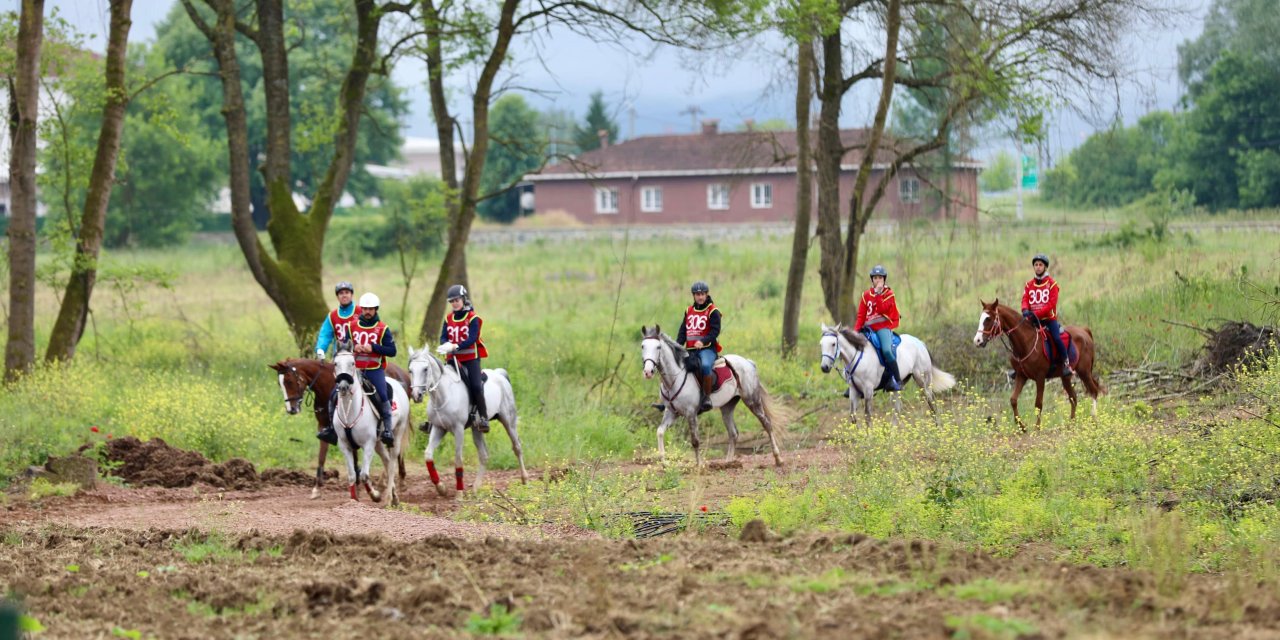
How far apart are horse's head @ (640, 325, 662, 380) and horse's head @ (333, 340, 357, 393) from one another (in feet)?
12.0

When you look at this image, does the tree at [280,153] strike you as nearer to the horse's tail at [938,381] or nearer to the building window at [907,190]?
the building window at [907,190]

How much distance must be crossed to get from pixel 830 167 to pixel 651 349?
482 inches

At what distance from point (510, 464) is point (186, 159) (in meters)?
52.1

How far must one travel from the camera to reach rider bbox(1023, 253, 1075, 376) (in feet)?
62.8

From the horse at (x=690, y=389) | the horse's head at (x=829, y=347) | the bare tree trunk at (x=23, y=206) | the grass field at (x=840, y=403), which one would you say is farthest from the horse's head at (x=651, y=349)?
the bare tree trunk at (x=23, y=206)

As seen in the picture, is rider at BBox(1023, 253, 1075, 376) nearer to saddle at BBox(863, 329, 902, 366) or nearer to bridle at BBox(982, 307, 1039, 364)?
bridle at BBox(982, 307, 1039, 364)

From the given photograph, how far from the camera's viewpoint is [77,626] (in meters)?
8.93

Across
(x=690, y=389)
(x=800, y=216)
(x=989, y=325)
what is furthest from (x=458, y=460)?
(x=800, y=216)

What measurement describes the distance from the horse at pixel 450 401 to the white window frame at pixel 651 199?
5110 cm

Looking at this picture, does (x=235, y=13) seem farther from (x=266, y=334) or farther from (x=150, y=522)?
(x=150, y=522)

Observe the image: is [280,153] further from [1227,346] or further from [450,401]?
[1227,346]

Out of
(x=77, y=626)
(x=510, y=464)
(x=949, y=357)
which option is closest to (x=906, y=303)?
(x=949, y=357)

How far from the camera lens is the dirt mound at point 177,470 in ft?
57.4

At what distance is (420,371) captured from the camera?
618 inches
